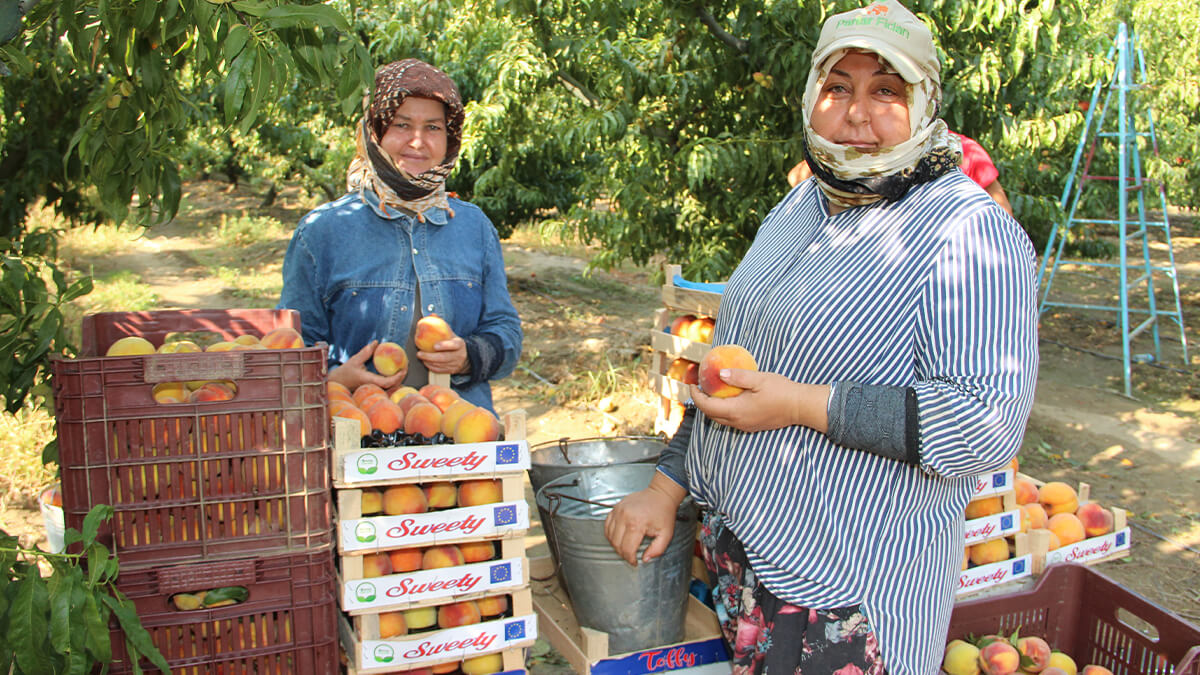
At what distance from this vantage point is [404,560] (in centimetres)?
203

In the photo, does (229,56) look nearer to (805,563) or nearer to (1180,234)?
(805,563)

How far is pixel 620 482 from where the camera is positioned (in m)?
2.37

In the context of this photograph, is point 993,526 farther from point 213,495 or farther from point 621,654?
point 213,495

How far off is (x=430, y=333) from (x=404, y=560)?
66cm

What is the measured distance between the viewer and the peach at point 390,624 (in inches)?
78.8

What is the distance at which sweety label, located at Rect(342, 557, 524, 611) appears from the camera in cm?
194

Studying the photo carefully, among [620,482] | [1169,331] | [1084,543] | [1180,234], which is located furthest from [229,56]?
[1180,234]

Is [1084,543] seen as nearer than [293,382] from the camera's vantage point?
No

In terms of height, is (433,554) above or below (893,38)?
below

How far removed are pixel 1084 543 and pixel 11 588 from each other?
9.99 ft

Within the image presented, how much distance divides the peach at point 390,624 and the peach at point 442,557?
0.40 ft

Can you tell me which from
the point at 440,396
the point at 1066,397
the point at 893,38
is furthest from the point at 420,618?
the point at 1066,397

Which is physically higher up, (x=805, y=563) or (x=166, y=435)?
(x=166, y=435)

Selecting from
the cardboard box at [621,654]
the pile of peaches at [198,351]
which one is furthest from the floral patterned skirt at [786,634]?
the pile of peaches at [198,351]
